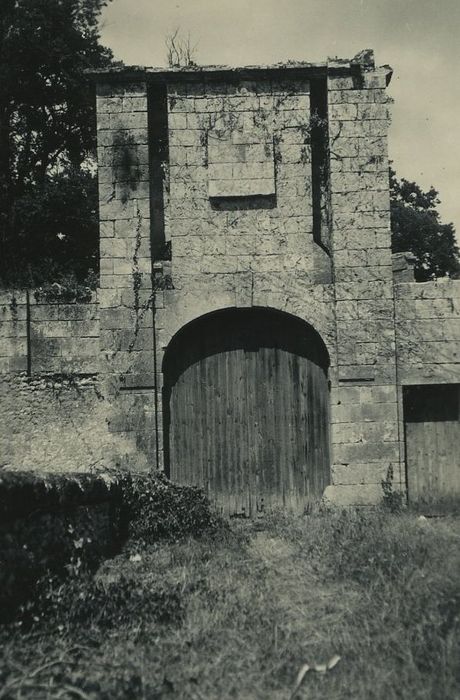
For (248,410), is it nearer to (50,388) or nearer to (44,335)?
(50,388)

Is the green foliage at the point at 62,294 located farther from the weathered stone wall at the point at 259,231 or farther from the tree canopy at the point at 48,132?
the tree canopy at the point at 48,132

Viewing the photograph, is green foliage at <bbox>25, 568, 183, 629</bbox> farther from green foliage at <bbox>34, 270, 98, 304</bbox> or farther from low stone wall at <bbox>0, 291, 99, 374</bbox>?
green foliage at <bbox>34, 270, 98, 304</bbox>

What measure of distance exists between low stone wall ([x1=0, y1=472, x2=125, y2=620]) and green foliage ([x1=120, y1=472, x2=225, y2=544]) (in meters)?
0.57

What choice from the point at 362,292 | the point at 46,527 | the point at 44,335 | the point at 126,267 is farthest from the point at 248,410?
the point at 46,527

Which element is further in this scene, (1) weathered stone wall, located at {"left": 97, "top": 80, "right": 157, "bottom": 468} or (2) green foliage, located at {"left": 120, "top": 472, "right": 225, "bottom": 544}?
(1) weathered stone wall, located at {"left": 97, "top": 80, "right": 157, "bottom": 468}

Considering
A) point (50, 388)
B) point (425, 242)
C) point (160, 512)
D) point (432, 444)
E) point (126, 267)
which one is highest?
point (425, 242)

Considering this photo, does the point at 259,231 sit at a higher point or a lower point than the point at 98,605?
higher

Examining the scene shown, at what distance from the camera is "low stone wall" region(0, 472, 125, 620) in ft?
15.2

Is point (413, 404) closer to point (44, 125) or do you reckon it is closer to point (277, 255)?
point (277, 255)

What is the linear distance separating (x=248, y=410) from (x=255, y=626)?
4756 mm

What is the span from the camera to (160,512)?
7.49 metres

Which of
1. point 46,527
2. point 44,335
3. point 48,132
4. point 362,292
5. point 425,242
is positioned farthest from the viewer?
point 425,242

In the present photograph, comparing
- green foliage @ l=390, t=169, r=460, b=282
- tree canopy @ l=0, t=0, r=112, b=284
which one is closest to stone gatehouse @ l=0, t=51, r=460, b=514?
tree canopy @ l=0, t=0, r=112, b=284

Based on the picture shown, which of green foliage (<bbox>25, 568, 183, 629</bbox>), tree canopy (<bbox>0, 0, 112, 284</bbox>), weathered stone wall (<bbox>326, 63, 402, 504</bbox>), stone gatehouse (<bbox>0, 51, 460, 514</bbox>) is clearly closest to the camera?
green foliage (<bbox>25, 568, 183, 629</bbox>)
